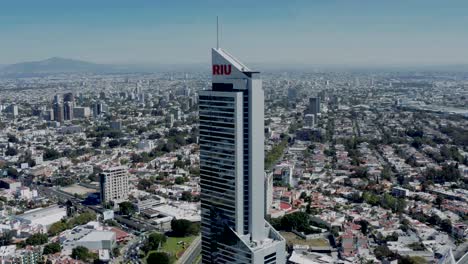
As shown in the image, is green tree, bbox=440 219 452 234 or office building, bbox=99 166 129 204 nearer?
green tree, bbox=440 219 452 234

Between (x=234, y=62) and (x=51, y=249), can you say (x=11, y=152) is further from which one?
(x=234, y=62)

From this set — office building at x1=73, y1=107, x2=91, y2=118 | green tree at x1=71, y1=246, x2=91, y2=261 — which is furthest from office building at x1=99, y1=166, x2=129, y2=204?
office building at x1=73, y1=107, x2=91, y2=118

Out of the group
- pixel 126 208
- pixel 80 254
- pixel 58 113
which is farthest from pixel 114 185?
pixel 58 113

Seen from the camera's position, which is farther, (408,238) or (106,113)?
(106,113)

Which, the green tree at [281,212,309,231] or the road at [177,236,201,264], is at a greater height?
the green tree at [281,212,309,231]

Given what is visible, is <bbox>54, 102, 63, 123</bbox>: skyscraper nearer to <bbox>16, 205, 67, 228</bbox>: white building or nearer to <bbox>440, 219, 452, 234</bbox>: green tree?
<bbox>16, 205, 67, 228</bbox>: white building

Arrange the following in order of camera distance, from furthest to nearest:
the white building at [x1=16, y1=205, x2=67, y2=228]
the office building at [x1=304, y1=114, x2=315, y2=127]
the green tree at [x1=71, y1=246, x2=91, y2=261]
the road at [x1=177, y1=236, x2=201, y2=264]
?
the office building at [x1=304, y1=114, x2=315, y2=127] → the white building at [x1=16, y1=205, x2=67, y2=228] → the road at [x1=177, y1=236, x2=201, y2=264] → the green tree at [x1=71, y1=246, x2=91, y2=261]

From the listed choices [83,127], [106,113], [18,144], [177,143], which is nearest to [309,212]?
[177,143]

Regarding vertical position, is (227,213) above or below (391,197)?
above

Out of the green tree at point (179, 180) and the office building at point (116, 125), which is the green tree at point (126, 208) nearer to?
the green tree at point (179, 180)

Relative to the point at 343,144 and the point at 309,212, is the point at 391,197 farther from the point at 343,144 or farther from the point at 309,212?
the point at 343,144
